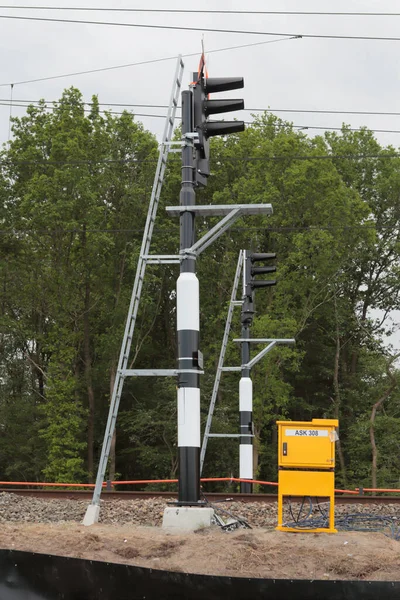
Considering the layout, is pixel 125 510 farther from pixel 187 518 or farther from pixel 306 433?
pixel 306 433

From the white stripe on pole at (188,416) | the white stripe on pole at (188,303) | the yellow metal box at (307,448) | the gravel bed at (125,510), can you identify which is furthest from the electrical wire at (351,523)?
the white stripe on pole at (188,303)

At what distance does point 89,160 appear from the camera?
40.2m

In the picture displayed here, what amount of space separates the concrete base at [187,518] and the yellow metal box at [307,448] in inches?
48.8

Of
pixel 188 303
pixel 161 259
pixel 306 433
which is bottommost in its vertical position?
pixel 306 433

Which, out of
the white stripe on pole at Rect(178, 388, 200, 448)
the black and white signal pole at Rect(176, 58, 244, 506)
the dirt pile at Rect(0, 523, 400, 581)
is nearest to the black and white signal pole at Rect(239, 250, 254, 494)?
the black and white signal pole at Rect(176, 58, 244, 506)

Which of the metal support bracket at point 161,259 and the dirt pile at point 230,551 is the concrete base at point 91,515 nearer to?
the dirt pile at point 230,551

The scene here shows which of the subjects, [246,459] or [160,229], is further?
[160,229]

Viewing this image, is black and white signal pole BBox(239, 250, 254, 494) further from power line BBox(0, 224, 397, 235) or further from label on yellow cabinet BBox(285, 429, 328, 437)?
power line BBox(0, 224, 397, 235)

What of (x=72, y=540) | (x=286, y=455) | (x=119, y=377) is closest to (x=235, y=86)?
(x=119, y=377)

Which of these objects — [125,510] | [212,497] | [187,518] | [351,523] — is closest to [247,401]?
[212,497]

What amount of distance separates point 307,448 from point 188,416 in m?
1.65

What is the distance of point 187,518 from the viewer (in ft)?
36.3

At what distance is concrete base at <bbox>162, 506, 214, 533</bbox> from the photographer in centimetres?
1101

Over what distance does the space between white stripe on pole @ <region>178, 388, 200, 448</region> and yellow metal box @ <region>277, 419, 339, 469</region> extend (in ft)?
3.77
